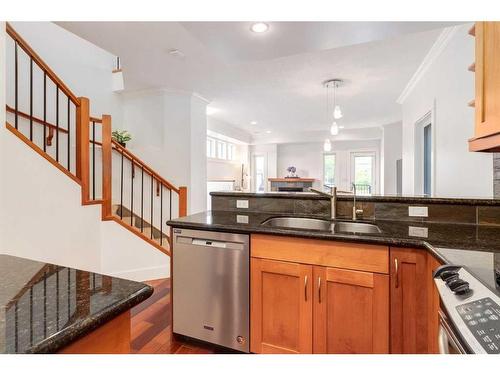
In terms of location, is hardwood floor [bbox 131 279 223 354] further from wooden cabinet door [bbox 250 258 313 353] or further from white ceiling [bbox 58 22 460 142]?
white ceiling [bbox 58 22 460 142]

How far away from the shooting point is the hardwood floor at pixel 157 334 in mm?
1894

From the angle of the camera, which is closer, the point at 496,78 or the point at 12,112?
the point at 496,78

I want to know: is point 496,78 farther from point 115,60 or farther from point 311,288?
point 115,60

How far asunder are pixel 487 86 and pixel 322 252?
3.53ft

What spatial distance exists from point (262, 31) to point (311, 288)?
1725mm

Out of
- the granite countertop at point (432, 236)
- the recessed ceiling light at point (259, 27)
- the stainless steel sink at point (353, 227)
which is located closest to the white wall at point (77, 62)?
the recessed ceiling light at point (259, 27)

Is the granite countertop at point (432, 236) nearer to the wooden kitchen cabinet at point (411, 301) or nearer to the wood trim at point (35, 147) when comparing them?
the wooden kitchen cabinet at point (411, 301)

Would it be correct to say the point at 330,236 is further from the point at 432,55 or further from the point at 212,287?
the point at 432,55

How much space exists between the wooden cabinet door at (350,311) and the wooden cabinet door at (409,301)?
4cm

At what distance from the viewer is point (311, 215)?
2.20 meters

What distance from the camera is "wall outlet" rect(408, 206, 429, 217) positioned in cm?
190

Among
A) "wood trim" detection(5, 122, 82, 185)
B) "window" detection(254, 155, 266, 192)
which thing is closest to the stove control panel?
"wood trim" detection(5, 122, 82, 185)
